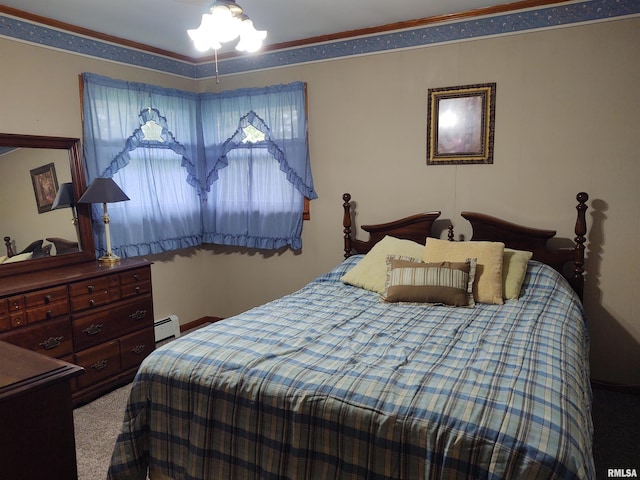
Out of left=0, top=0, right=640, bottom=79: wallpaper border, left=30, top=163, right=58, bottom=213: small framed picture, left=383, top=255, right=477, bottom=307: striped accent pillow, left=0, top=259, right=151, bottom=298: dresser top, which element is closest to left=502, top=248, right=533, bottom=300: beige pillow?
left=383, top=255, right=477, bottom=307: striped accent pillow

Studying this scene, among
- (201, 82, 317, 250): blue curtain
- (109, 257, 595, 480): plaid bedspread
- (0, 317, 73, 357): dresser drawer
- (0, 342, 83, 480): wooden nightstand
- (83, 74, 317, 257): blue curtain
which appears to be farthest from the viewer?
(201, 82, 317, 250): blue curtain

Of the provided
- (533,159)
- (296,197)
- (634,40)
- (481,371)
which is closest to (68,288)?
(296,197)

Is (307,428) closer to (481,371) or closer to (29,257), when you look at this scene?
(481,371)

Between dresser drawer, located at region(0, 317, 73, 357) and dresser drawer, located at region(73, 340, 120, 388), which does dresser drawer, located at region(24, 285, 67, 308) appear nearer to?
dresser drawer, located at region(0, 317, 73, 357)

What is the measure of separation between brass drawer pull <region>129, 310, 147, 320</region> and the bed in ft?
4.06

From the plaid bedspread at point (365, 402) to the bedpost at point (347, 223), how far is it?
53.9 inches

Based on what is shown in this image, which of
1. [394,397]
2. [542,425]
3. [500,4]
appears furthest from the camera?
[500,4]

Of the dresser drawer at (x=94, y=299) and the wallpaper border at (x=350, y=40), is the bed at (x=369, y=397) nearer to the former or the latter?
the dresser drawer at (x=94, y=299)

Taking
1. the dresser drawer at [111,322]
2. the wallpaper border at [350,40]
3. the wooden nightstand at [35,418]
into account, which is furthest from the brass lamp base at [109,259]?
the wooden nightstand at [35,418]

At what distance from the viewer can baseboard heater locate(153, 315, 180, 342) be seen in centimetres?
395

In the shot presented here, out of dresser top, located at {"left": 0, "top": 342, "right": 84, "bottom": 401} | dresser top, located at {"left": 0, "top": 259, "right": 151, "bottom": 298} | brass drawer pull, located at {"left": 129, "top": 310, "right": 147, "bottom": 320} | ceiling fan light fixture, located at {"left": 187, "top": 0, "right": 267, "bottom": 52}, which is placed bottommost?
brass drawer pull, located at {"left": 129, "top": 310, "right": 147, "bottom": 320}

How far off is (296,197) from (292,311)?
1601 millimetres

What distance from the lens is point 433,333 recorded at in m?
2.19

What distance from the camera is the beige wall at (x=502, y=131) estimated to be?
115 inches
